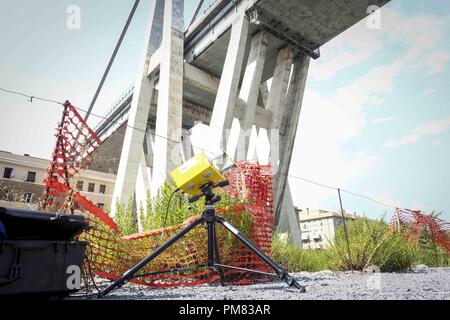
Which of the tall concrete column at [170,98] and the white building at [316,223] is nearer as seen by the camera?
the tall concrete column at [170,98]

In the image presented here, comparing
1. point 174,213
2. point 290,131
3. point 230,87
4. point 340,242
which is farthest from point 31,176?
point 340,242

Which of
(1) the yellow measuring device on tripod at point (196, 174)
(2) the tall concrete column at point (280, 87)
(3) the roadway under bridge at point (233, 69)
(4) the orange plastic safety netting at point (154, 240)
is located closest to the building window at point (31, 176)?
(3) the roadway under bridge at point (233, 69)

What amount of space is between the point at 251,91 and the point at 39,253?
37.3 ft

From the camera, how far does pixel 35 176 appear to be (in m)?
27.9

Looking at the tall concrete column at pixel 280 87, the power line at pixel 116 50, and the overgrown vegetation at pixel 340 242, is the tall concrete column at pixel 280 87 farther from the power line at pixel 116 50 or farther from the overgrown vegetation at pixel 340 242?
the power line at pixel 116 50

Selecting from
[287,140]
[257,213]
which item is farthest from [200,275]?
[287,140]

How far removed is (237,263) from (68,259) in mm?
2479

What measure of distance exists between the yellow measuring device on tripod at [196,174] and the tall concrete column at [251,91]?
8535mm

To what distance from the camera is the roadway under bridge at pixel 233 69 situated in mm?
11820

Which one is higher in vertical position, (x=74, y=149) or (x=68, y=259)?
(x=74, y=149)

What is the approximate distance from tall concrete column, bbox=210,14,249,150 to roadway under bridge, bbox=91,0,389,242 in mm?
44

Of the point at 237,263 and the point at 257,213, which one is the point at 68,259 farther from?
the point at 257,213

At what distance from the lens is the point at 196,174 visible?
104 inches

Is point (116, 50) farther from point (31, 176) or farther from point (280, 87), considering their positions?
point (280, 87)
